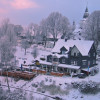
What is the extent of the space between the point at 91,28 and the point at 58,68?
2031 centimetres

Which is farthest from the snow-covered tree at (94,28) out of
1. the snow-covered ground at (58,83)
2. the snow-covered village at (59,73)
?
the snow-covered ground at (58,83)

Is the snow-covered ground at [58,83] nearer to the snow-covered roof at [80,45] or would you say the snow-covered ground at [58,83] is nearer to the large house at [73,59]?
the large house at [73,59]

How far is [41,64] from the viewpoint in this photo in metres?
37.3

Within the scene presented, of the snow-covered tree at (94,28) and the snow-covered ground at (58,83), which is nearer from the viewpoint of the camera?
the snow-covered ground at (58,83)

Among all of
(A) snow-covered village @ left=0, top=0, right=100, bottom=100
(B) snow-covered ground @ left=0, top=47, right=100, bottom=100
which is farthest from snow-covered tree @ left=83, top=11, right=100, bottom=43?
(B) snow-covered ground @ left=0, top=47, right=100, bottom=100

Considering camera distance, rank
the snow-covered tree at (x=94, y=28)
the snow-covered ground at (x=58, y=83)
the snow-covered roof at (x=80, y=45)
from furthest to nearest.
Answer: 1. the snow-covered tree at (x=94, y=28)
2. the snow-covered roof at (x=80, y=45)
3. the snow-covered ground at (x=58, y=83)

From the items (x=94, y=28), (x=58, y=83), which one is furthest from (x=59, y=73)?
(x=94, y=28)

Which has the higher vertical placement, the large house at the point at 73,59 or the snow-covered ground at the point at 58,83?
the large house at the point at 73,59

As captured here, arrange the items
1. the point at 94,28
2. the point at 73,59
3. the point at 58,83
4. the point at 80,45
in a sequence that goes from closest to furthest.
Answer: the point at 58,83
the point at 73,59
the point at 80,45
the point at 94,28

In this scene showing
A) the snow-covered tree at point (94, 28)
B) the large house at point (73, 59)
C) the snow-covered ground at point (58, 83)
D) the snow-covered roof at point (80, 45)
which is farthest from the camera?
the snow-covered tree at point (94, 28)

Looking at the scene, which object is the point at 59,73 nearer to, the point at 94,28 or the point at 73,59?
the point at 73,59

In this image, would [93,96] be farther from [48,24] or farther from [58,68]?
[48,24]

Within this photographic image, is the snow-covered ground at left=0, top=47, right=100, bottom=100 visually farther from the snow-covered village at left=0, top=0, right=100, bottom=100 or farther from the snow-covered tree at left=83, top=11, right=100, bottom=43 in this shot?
the snow-covered tree at left=83, top=11, right=100, bottom=43

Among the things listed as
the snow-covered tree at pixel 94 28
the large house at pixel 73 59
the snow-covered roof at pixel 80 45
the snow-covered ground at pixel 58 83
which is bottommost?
the snow-covered ground at pixel 58 83
